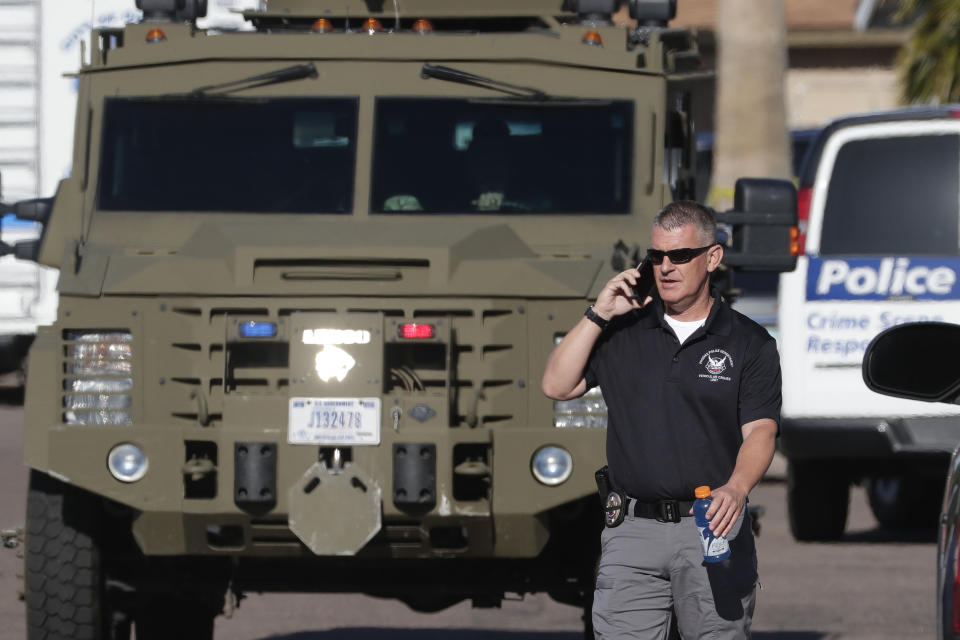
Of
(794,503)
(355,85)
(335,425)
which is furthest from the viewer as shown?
(794,503)

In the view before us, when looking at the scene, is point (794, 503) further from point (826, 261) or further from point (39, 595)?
point (39, 595)

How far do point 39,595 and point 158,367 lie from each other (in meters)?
1.04

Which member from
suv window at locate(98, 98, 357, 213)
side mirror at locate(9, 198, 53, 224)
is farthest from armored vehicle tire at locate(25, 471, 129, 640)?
side mirror at locate(9, 198, 53, 224)

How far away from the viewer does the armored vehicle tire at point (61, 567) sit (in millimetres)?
8773

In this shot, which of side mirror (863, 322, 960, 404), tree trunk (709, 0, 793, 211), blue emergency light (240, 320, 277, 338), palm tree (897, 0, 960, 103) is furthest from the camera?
palm tree (897, 0, 960, 103)

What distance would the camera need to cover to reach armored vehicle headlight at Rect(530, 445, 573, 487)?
8523 millimetres

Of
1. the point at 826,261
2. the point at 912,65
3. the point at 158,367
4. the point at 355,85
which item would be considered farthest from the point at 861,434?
the point at 912,65

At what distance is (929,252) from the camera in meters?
13.7

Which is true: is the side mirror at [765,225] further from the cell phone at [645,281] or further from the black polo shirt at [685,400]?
the black polo shirt at [685,400]

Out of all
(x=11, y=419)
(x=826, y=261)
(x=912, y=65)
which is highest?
(x=912, y=65)

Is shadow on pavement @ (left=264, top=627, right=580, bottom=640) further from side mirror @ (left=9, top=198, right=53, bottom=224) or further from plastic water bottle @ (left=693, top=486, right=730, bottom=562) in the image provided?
plastic water bottle @ (left=693, top=486, right=730, bottom=562)

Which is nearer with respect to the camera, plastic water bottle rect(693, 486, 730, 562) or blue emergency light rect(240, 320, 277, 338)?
plastic water bottle rect(693, 486, 730, 562)

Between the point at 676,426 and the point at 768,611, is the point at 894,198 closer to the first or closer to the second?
the point at 768,611

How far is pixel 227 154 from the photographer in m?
9.56
